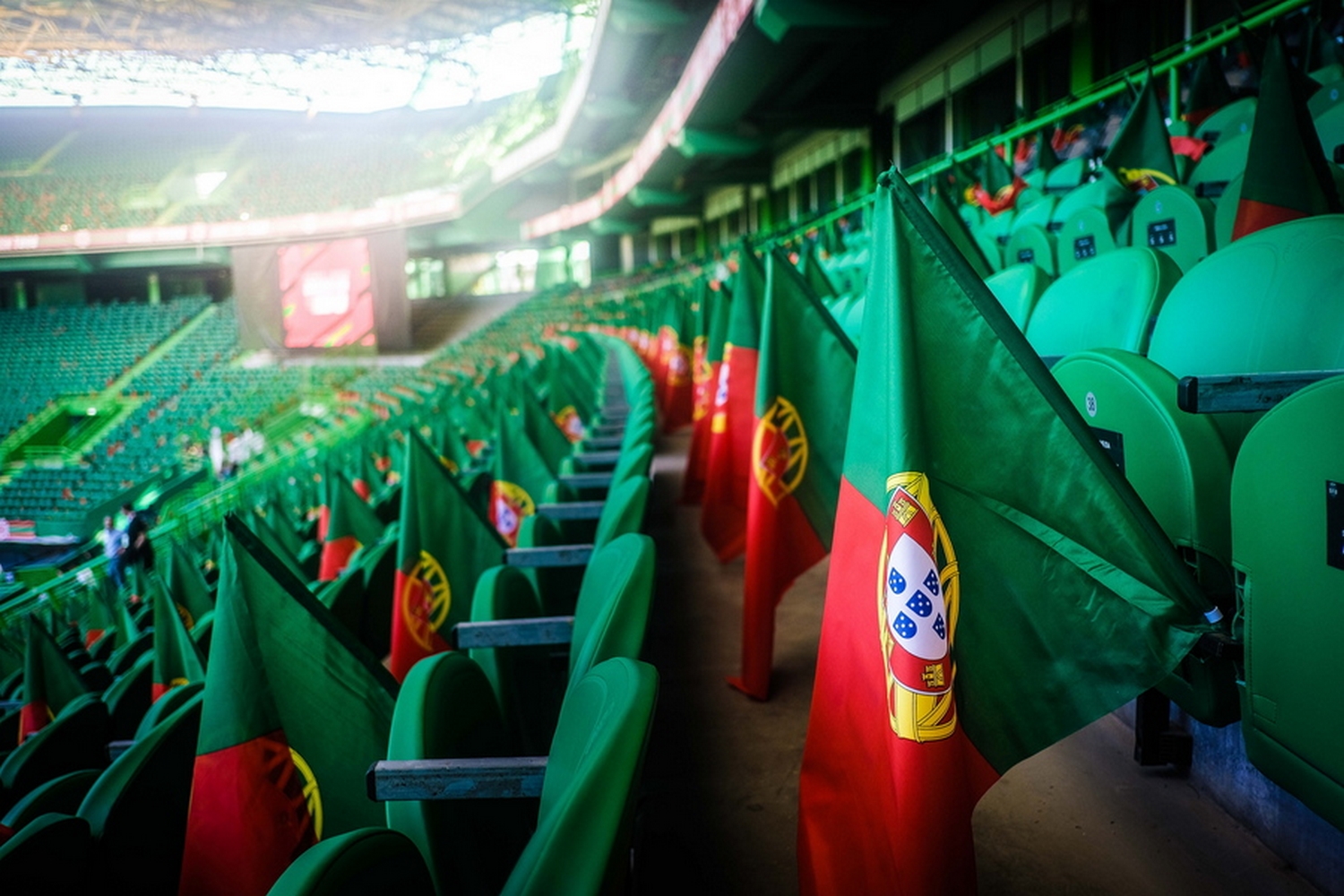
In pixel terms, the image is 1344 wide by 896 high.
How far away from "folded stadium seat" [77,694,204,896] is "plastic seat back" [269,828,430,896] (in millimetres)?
667

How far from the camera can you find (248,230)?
24422 millimetres

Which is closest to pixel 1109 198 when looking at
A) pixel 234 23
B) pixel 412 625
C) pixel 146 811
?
pixel 412 625

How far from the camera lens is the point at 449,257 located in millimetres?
29719

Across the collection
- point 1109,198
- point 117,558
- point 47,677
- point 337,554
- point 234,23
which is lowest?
point 117,558

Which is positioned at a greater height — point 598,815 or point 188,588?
point 598,815

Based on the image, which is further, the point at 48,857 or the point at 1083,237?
the point at 1083,237

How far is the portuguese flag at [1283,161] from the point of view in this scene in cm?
185

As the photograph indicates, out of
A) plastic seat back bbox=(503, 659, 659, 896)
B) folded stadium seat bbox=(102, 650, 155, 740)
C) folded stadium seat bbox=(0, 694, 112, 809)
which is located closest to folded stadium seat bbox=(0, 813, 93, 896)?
plastic seat back bbox=(503, 659, 659, 896)

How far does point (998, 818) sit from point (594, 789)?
3.23ft

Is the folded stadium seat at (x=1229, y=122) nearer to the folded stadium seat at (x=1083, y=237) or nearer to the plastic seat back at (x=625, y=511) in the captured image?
the folded stadium seat at (x=1083, y=237)

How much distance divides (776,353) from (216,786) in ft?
4.32

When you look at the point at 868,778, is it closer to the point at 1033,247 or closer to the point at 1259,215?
the point at 1259,215

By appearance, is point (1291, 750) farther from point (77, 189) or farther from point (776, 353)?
point (77, 189)

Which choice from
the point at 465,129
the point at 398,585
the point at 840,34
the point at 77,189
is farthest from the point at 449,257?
the point at 398,585
